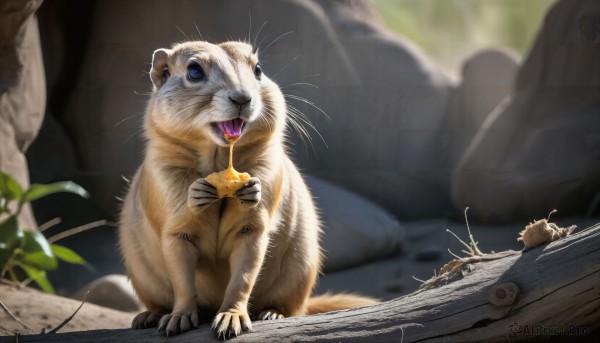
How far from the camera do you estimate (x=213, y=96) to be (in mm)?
3893

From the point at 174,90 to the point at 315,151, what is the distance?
4268 millimetres

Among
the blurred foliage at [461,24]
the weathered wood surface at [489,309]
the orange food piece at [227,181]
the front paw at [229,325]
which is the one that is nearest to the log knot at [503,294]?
the weathered wood surface at [489,309]

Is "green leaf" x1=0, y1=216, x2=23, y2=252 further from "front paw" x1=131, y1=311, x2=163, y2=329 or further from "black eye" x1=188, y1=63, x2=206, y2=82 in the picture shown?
"black eye" x1=188, y1=63, x2=206, y2=82

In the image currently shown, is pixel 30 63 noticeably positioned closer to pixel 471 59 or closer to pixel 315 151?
pixel 315 151

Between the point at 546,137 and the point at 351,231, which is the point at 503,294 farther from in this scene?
the point at 546,137

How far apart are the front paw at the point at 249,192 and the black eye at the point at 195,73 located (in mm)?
609

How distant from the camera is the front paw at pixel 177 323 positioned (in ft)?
12.5

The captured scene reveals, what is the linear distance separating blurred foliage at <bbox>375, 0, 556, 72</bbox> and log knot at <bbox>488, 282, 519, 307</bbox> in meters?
5.51

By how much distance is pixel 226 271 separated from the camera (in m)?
4.28

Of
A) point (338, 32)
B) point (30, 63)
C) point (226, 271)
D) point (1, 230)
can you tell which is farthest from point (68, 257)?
point (338, 32)

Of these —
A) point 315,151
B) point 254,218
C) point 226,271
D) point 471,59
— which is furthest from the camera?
point 471,59

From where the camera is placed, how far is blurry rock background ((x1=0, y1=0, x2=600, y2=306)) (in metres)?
7.87

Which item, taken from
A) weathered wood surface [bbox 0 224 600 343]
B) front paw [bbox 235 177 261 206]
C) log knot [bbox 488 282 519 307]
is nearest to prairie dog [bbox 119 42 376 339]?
front paw [bbox 235 177 261 206]

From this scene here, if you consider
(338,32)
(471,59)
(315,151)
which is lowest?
(315,151)
